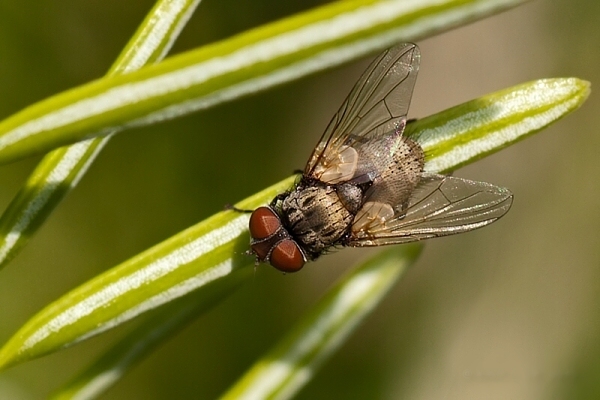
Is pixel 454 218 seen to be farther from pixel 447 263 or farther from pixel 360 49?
pixel 447 263

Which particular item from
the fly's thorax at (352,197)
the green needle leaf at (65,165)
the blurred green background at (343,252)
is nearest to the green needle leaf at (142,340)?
the green needle leaf at (65,165)

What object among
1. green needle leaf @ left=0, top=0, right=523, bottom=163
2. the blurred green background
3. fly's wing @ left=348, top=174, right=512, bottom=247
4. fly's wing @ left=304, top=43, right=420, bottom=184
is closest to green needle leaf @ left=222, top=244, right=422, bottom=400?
fly's wing @ left=348, top=174, right=512, bottom=247

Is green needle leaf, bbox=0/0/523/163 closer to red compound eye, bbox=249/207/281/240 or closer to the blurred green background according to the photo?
red compound eye, bbox=249/207/281/240

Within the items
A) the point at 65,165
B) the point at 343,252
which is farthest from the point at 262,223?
the point at 343,252

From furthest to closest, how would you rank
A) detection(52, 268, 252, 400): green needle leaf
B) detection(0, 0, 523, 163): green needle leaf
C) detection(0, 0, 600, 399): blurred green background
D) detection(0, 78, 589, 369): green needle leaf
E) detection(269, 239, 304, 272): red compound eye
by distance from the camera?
detection(0, 0, 600, 399): blurred green background < detection(269, 239, 304, 272): red compound eye < detection(52, 268, 252, 400): green needle leaf < detection(0, 78, 589, 369): green needle leaf < detection(0, 0, 523, 163): green needle leaf

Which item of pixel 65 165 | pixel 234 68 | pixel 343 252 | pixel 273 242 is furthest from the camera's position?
pixel 343 252

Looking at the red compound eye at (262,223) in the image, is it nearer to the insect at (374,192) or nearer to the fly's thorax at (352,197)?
the insect at (374,192)

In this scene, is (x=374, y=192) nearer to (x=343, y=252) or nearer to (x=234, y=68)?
(x=234, y=68)
